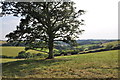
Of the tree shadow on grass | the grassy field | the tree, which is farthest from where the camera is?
the tree

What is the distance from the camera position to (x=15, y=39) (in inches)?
1264

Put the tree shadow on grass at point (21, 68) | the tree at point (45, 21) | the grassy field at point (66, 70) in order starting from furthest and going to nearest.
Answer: the tree at point (45, 21), the tree shadow on grass at point (21, 68), the grassy field at point (66, 70)

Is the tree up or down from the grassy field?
up

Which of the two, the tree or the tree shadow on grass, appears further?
the tree

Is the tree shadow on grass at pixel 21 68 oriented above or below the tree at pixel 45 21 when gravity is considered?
below

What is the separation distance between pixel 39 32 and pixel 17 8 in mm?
6582

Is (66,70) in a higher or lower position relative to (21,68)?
higher

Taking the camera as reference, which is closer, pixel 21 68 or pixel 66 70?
pixel 66 70

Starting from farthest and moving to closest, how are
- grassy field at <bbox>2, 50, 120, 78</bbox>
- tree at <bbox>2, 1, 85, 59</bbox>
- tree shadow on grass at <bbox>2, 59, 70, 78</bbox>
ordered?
tree at <bbox>2, 1, 85, 59</bbox> → tree shadow on grass at <bbox>2, 59, 70, 78</bbox> → grassy field at <bbox>2, 50, 120, 78</bbox>

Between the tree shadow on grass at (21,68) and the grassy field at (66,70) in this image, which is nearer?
the grassy field at (66,70)

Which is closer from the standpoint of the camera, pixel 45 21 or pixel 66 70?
pixel 66 70

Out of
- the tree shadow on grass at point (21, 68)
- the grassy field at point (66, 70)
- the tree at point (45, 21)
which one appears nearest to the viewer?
the grassy field at point (66, 70)

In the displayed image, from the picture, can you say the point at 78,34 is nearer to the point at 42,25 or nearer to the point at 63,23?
the point at 63,23

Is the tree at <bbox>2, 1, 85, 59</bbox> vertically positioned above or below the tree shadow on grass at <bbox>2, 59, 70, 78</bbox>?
above
